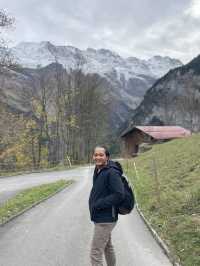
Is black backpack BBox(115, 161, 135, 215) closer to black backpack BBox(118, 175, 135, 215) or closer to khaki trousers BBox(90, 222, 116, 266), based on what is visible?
black backpack BBox(118, 175, 135, 215)

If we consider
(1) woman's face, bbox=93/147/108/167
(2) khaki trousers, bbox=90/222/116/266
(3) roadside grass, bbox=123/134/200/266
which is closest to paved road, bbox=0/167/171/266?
(3) roadside grass, bbox=123/134/200/266

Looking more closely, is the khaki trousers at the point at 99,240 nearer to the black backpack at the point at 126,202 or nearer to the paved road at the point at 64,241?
the black backpack at the point at 126,202

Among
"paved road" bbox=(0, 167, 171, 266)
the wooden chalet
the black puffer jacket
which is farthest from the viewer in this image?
the wooden chalet

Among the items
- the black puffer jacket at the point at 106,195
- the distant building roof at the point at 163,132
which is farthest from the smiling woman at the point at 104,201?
the distant building roof at the point at 163,132

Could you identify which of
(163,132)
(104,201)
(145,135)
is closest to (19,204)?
(104,201)

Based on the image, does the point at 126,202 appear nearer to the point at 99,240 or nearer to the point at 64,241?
the point at 99,240

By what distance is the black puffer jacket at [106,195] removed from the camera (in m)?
6.67

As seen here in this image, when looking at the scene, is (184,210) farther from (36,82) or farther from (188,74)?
(188,74)

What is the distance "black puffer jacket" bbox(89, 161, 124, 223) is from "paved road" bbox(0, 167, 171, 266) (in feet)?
8.34

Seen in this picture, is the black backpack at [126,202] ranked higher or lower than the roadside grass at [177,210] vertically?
higher

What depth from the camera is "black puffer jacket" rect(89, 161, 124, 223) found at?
667 centimetres

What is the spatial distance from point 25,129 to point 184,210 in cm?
5123

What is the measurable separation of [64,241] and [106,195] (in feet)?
16.3

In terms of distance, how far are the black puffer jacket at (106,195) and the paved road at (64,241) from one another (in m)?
2.54
